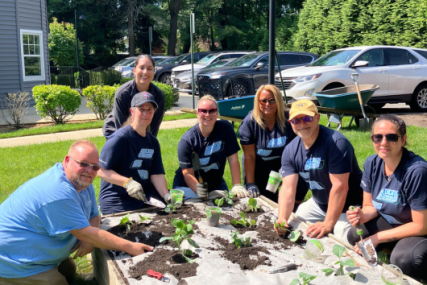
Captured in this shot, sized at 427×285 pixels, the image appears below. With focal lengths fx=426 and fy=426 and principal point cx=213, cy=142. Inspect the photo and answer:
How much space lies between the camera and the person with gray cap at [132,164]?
153 inches

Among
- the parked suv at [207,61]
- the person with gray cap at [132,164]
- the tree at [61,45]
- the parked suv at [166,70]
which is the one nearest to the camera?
the person with gray cap at [132,164]

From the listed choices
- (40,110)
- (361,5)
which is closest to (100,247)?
(40,110)

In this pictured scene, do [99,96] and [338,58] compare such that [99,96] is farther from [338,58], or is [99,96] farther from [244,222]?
[244,222]

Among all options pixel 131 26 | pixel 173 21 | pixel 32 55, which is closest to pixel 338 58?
pixel 32 55

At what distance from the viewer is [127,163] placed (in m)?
4.01

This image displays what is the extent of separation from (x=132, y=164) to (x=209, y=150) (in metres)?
0.85

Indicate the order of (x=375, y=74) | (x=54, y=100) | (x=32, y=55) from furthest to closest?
1. (x=32, y=55)
2. (x=375, y=74)
3. (x=54, y=100)

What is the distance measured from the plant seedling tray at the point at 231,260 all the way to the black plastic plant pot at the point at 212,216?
48mm

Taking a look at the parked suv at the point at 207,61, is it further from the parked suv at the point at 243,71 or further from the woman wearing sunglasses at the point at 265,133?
the woman wearing sunglasses at the point at 265,133

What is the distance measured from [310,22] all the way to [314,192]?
62.3 ft

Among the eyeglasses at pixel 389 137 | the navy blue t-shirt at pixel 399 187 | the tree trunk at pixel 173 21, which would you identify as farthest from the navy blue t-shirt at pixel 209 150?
the tree trunk at pixel 173 21

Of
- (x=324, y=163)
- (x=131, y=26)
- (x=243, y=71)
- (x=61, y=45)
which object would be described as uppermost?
(x=131, y=26)

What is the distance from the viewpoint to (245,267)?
2.92m

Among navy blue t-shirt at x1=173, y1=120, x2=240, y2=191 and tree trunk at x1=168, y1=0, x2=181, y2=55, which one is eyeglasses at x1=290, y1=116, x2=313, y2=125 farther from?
tree trunk at x1=168, y1=0, x2=181, y2=55
